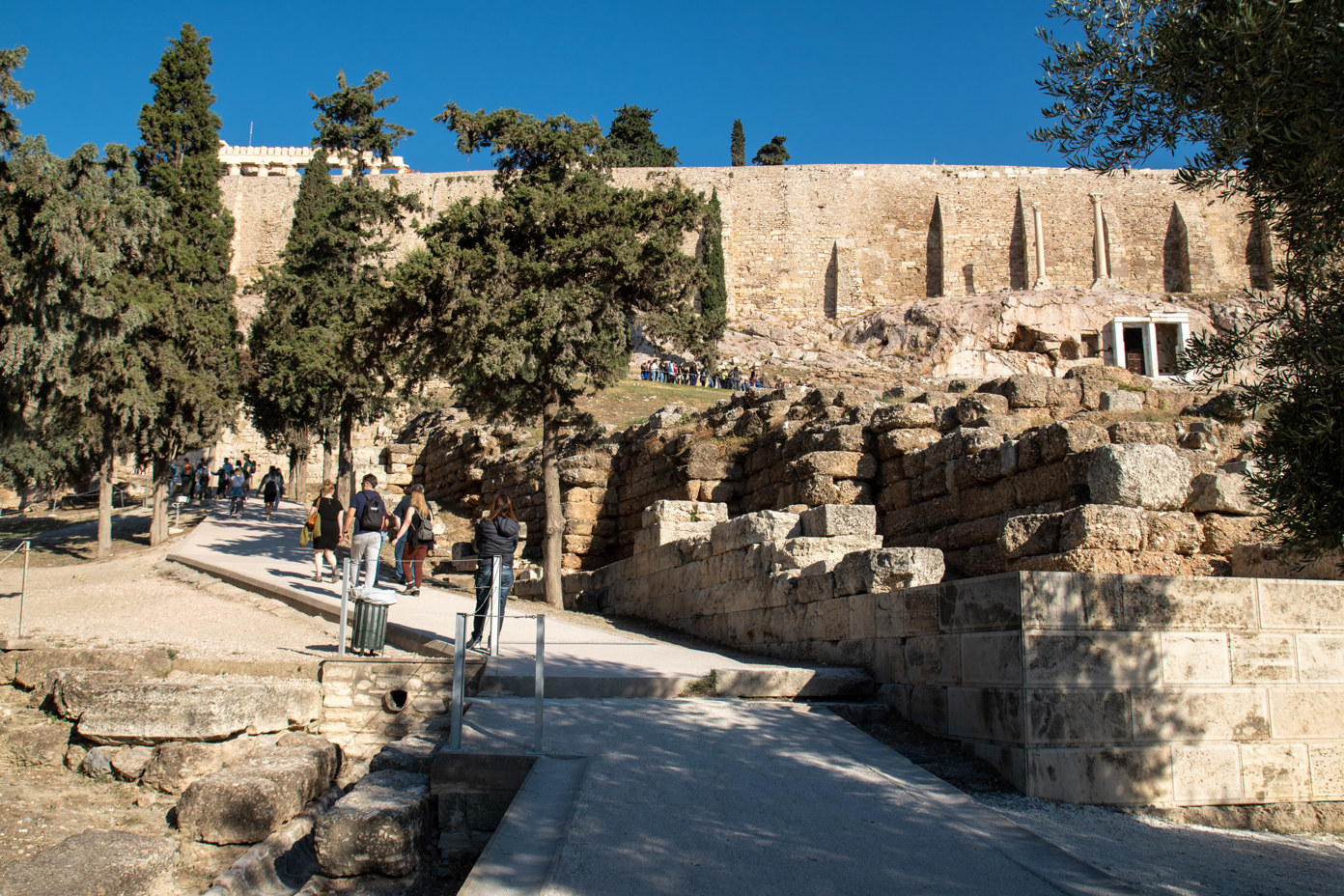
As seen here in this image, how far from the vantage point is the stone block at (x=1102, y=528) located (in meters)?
7.81

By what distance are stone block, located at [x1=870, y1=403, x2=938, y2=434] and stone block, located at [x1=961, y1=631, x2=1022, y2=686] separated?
279 inches

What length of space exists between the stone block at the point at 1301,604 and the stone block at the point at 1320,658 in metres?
A: 0.08

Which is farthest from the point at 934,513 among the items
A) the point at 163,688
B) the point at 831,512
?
the point at 163,688

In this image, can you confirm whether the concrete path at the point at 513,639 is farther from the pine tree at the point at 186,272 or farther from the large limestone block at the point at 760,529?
the pine tree at the point at 186,272

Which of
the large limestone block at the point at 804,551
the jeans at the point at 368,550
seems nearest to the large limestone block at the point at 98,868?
the jeans at the point at 368,550

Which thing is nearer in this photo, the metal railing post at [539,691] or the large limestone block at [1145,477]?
the metal railing post at [539,691]

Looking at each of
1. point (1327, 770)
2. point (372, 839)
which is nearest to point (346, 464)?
point (372, 839)

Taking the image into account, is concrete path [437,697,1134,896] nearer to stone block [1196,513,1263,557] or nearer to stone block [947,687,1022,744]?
stone block [947,687,1022,744]

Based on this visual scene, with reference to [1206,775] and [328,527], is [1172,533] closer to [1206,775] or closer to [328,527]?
[1206,775]

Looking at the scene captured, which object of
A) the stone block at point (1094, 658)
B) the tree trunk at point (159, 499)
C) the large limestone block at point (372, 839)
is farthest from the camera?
the tree trunk at point (159, 499)

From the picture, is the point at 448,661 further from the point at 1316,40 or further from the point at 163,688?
the point at 1316,40

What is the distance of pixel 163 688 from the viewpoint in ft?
26.5

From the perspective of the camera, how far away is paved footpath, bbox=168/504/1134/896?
4.06m

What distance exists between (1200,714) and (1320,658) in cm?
96
